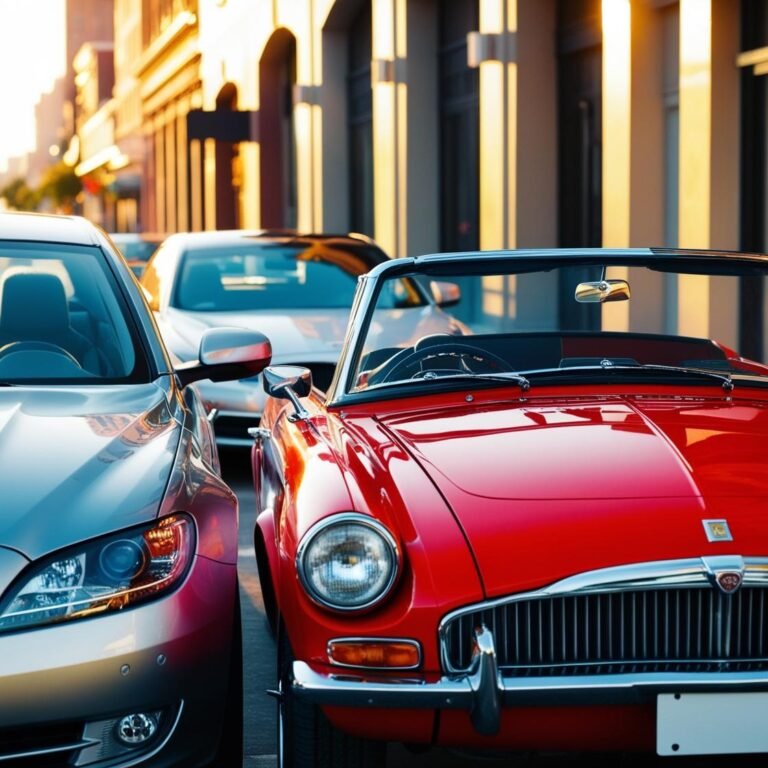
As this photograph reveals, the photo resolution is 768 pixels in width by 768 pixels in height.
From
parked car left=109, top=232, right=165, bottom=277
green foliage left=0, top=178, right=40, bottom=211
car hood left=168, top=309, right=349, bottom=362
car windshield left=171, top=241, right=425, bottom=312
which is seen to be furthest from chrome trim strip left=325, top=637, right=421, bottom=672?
green foliage left=0, top=178, right=40, bottom=211

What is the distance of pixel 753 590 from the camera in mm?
3377

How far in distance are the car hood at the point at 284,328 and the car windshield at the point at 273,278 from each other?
0.77 ft

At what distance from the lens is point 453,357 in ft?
15.9

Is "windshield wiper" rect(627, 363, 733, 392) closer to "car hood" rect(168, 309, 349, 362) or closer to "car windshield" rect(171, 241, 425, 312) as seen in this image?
"car hood" rect(168, 309, 349, 362)

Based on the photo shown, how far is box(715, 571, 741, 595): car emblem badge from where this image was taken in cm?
331

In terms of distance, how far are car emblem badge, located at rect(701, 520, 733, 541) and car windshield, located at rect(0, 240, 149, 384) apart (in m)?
1.85

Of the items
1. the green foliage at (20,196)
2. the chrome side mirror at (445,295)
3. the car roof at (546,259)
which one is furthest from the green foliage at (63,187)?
→ the car roof at (546,259)

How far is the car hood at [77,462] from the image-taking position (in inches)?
133

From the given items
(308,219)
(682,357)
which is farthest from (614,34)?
(308,219)

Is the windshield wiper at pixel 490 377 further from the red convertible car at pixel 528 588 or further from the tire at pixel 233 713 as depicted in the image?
the tire at pixel 233 713

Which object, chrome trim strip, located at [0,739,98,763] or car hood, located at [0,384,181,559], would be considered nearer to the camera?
chrome trim strip, located at [0,739,98,763]

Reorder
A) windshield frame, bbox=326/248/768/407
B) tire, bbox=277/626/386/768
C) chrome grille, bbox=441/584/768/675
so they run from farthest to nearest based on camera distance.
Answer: windshield frame, bbox=326/248/768/407
tire, bbox=277/626/386/768
chrome grille, bbox=441/584/768/675

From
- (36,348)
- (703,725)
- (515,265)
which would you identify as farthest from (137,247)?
(703,725)

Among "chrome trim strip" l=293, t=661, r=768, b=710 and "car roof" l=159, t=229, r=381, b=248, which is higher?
"car roof" l=159, t=229, r=381, b=248
